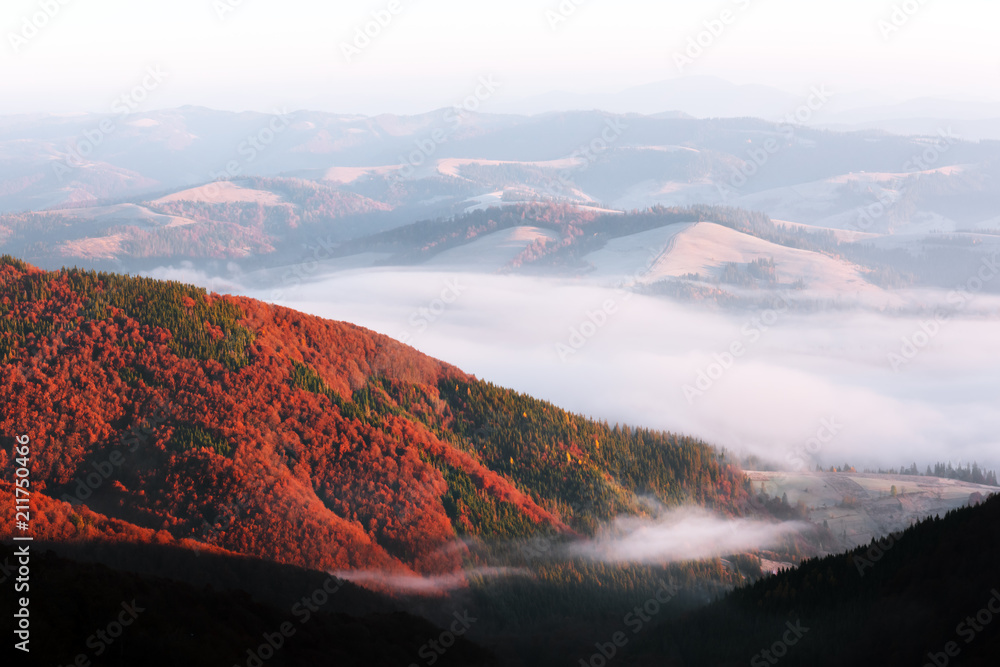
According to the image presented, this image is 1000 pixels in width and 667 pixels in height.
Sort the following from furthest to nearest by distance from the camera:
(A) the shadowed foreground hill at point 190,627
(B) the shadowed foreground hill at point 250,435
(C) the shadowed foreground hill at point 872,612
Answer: (B) the shadowed foreground hill at point 250,435
(C) the shadowed foreground hill at point 872,612
(A) the shadowed foreground hill at point 190,627

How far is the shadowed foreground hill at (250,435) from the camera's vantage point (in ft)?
274

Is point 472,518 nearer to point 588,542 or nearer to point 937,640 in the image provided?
point 588,542

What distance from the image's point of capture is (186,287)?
117938 mm

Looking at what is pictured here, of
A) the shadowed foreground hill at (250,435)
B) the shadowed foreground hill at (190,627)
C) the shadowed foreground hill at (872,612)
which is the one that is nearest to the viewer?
the shadowed foreground hill at (190,627)

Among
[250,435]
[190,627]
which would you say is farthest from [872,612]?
[250,435]

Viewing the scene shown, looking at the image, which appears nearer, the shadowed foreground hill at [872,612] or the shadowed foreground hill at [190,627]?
the shadowed foreground hill at [190,627]

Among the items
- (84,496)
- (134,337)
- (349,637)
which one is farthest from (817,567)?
(134,337)

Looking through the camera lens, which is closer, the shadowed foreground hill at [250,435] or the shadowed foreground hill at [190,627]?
the shadowed foreground hill at [190,627]

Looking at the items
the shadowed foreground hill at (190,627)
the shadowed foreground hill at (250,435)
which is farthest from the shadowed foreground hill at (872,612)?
the shadowed foreground hill at (250,435)

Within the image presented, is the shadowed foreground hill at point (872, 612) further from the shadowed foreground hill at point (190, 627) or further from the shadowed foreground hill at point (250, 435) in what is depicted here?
the shadowed foreground hill at point (250, 435)

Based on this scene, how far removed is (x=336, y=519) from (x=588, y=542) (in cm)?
5277

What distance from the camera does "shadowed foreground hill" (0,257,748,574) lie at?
274 ft

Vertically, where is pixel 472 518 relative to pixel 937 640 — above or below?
below

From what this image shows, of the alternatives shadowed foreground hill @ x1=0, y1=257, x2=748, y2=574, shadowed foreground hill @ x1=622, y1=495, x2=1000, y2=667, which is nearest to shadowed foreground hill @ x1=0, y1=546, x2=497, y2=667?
shadowed foreground hill @ x1=0, y1=257, x2=748, y2=574
